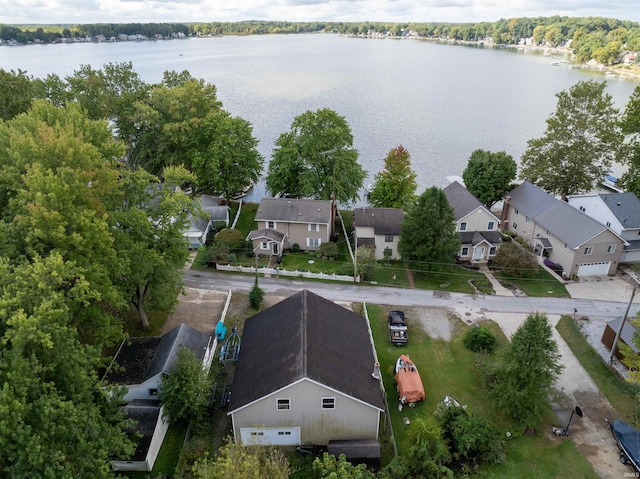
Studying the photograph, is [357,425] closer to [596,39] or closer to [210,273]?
[210,273]

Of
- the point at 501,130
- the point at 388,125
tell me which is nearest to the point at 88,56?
the point at 388,125

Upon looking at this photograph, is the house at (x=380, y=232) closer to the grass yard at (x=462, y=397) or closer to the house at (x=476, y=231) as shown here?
the house at (x=476, y=231)

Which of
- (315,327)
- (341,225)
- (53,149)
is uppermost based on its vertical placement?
(53,149)

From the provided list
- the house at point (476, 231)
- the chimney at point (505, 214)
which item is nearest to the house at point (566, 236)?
the chimney at point (505, 214)

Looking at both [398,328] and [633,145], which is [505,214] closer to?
[633,145]

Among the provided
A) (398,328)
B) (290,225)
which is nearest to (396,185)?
(290,225)

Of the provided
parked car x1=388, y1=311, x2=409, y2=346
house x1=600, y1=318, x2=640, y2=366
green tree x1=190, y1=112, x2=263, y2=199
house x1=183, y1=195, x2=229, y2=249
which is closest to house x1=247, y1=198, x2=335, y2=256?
house x1=183, y1=195, x2=229, y2=249
